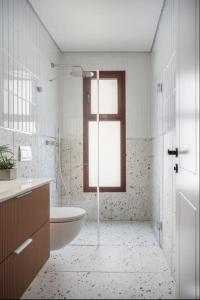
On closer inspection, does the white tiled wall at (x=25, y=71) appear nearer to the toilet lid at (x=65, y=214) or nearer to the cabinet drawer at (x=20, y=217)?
the cabinet drawer at (x=20, y=217)

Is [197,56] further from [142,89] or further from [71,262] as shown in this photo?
[142,89]

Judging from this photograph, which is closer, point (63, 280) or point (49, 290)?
point (49, 290)

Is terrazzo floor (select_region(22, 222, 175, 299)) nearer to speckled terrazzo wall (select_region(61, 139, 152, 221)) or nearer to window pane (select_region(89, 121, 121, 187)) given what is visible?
speckled terrazzo wall (select_region(61, 139, 152, 221))

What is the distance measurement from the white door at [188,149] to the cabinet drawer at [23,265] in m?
0.84

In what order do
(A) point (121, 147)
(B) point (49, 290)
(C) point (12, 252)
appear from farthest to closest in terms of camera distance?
(A) point (121, 147)
(B) point (49, 290)
(C) point (12, 252)

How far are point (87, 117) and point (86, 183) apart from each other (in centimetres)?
73

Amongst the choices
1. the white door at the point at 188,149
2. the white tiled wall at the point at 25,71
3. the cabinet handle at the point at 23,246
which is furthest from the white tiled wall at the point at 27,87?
the white door at the point at 188,149

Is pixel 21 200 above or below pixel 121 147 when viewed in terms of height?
below

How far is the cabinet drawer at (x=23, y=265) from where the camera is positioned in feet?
5.06

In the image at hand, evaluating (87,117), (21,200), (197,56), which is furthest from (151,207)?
(197,56)

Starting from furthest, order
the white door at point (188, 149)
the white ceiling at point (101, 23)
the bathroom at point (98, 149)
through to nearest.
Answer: the white ceiling at point (101, 23) < the bathroom at point (98, 149) < the white door at point (188, 149)

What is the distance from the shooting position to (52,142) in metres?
3.48

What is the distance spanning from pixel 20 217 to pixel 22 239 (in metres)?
0.14

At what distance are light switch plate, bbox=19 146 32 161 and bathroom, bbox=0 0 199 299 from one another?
1 cm
